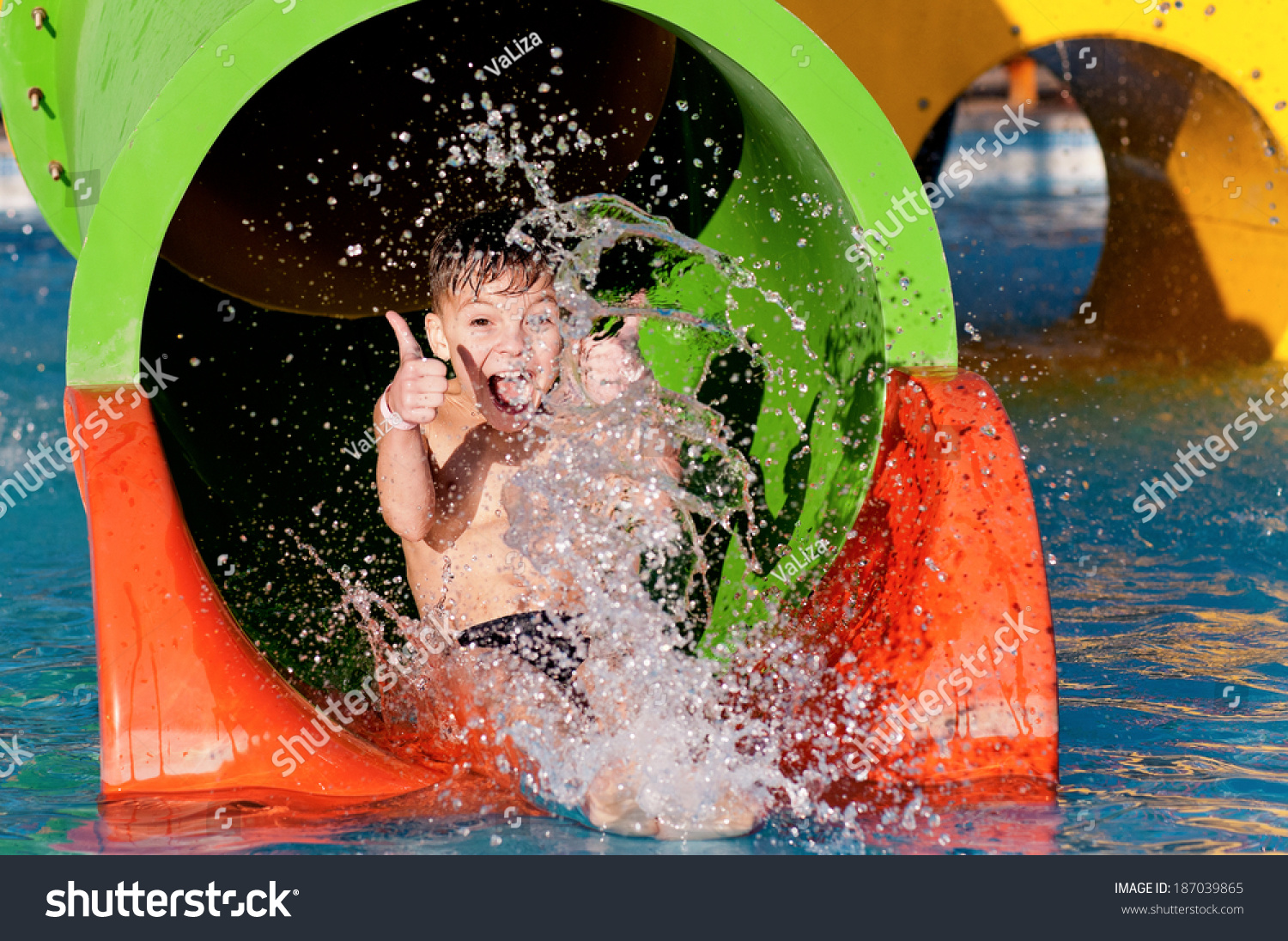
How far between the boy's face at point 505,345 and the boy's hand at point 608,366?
58 millimetres

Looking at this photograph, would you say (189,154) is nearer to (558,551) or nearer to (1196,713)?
(558,551)

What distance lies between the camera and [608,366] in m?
2.49

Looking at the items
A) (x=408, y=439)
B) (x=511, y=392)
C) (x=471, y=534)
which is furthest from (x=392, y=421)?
(x=511, y=392)

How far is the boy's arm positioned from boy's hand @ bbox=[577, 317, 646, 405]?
34 cm

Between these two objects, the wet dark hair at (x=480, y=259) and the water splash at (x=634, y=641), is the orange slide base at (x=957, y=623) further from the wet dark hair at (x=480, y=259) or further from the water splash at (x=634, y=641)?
the wet dark hair at (x=480, y=259)

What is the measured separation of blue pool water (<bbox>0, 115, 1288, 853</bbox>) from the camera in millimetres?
1888

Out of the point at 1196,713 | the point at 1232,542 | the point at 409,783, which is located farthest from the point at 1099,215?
the point at 409,783

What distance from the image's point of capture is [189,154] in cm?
199

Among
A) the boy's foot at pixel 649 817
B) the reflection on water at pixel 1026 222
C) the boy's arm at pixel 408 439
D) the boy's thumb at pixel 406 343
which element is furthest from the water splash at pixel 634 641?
the reflection on water at pixel 1026 222

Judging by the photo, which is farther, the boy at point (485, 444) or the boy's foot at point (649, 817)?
the boy at point (485, 444)

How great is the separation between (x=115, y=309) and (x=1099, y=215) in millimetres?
8149

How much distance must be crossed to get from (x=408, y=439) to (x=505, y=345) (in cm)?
38

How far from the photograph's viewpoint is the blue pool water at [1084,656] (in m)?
1.89

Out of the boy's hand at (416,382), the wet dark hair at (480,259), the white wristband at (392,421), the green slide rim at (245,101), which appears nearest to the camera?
the green slide rim at (245,101)
